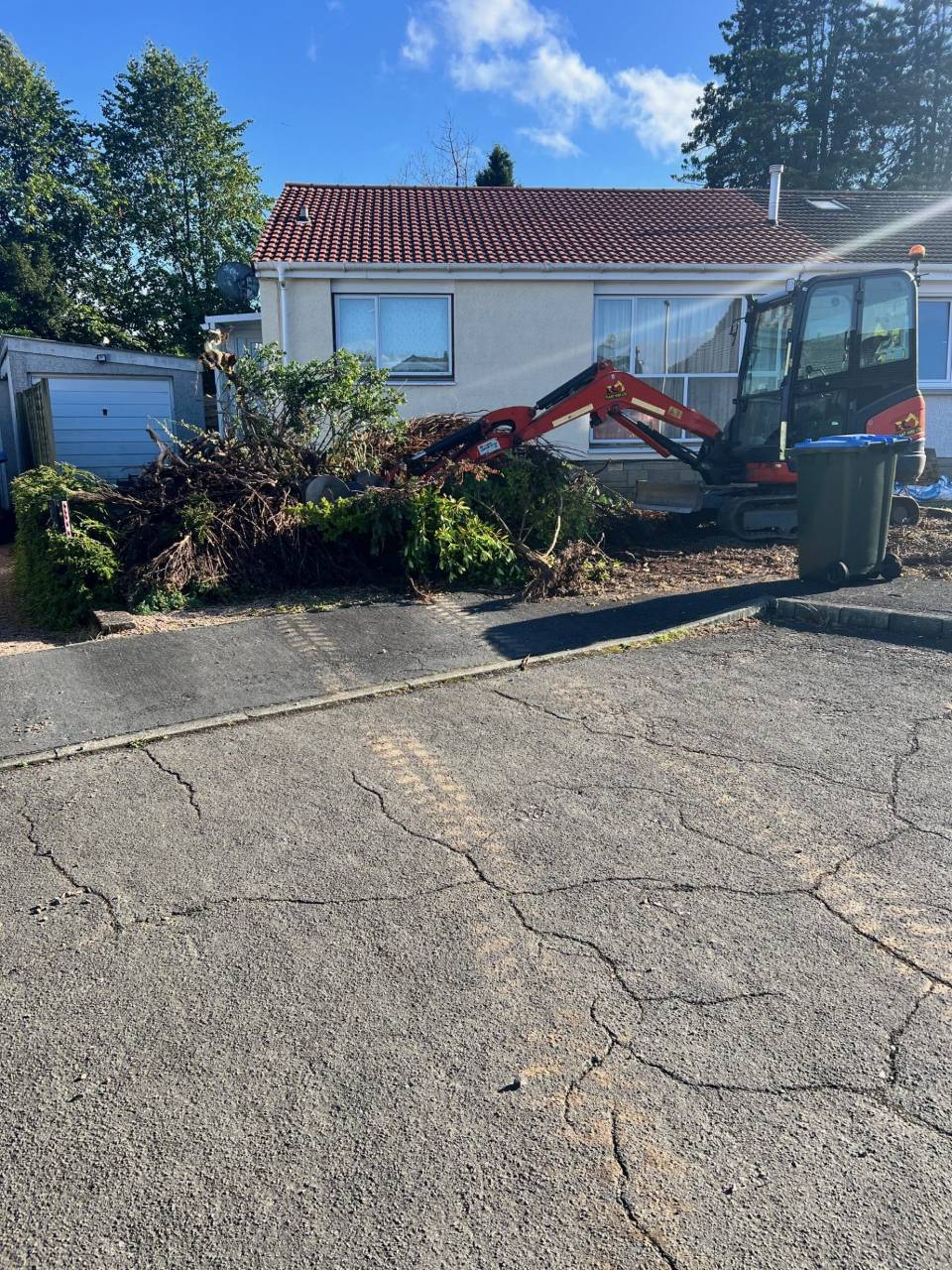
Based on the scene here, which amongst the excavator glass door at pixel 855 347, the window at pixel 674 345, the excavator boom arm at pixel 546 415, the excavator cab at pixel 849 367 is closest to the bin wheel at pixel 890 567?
the excavator cab at pixel 849 367

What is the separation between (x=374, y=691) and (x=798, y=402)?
7415 mm

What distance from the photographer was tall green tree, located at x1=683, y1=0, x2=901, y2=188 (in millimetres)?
40000

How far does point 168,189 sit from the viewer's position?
34625 mm

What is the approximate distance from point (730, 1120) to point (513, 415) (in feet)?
30.2

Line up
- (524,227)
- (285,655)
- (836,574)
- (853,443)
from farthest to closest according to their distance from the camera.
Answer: (524,227) → (836,574) → (853,443) → (285,655)

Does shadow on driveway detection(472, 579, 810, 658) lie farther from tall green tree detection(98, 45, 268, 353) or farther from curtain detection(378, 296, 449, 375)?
tall green tree detection(98, 45, 268, 353)

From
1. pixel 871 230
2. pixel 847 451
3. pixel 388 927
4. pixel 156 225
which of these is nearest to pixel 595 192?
pixel 871 230

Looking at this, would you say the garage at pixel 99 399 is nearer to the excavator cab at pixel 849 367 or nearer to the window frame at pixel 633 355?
the window frame at pixel 633 355

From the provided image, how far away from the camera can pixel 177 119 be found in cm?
3441

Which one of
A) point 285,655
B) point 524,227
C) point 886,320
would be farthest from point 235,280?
point 285,655

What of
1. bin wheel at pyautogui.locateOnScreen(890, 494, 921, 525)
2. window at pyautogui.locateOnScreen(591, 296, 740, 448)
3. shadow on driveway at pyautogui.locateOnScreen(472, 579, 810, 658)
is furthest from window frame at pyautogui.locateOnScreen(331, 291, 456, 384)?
shadow on driveway at pyautogui.locateOnScreen(472, 579, 810, 658)

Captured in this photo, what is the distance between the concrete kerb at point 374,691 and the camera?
5625 mm

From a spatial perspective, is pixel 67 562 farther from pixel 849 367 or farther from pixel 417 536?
pixel 849 367

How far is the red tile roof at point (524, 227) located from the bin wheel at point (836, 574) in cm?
850
